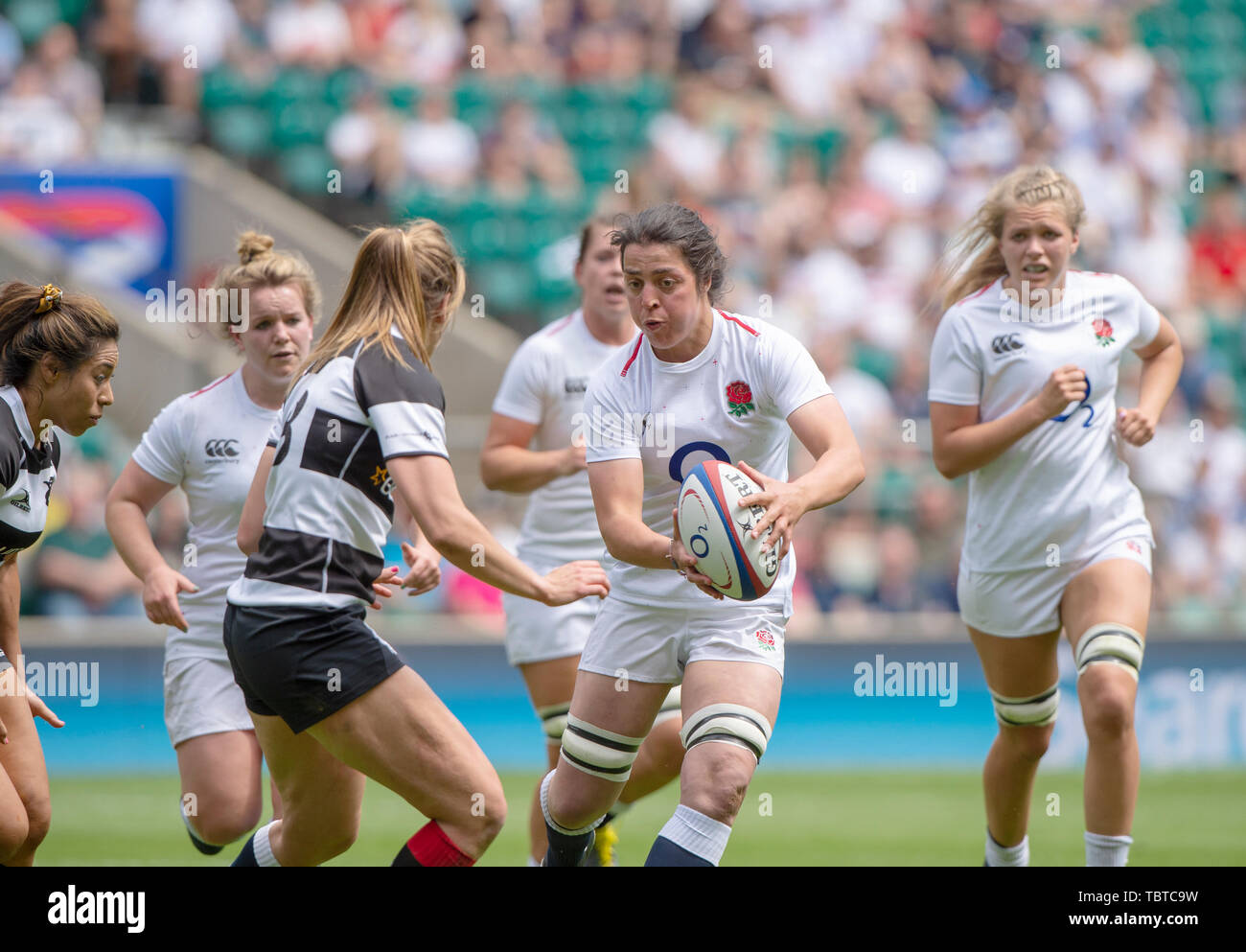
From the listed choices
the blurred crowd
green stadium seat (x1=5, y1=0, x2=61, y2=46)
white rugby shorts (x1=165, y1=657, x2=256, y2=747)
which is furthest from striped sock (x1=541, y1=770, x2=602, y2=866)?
green stadium seat (x1=5, y1=0, x2=61, y2=46)

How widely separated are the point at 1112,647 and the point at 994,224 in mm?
1799

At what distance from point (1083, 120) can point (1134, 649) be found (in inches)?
450

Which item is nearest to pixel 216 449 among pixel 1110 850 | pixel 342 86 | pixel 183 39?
pixel 1110 850


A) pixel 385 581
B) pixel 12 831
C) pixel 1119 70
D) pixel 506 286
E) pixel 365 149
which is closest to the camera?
pixel 12 831

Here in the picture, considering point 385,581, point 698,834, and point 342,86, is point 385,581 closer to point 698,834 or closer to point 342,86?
point 698,834

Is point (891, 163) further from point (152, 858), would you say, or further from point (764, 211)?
point (152, 858)

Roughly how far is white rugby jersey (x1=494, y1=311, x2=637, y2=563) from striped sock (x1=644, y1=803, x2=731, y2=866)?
2.28 metres

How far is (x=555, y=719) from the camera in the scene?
252 inches

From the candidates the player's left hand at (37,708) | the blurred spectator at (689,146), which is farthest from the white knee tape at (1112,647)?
the blurred spectator at (689,146)

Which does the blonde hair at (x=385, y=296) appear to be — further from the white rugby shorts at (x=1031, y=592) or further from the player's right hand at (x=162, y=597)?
the white rugby shorts at (x=1031, y=592)

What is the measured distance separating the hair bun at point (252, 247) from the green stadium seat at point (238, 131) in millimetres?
9235

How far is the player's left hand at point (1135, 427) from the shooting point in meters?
5.74

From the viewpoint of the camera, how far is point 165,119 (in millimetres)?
13961
